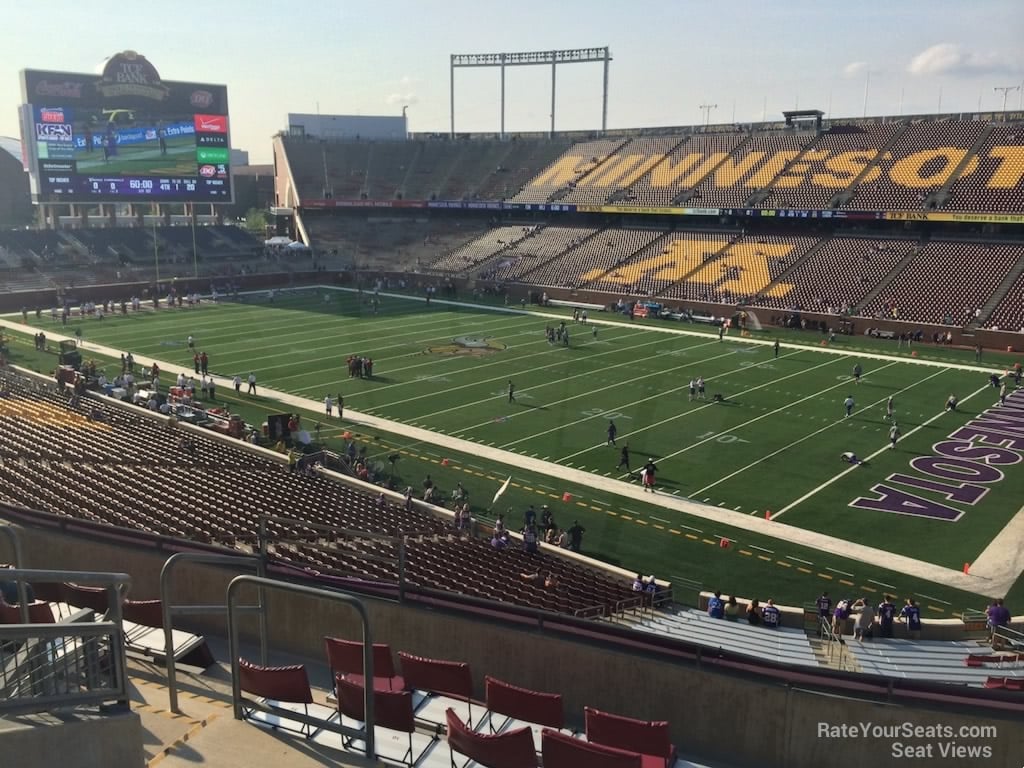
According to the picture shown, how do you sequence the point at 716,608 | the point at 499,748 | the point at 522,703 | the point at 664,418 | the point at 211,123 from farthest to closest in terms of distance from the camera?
1. the point at 211,123
2. the point at 664,418
3. the point at 716,608
4. the point at 522,703
5. the point at 499,748

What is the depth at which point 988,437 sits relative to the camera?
26.5m

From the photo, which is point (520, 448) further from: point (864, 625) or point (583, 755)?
point (583, 755)

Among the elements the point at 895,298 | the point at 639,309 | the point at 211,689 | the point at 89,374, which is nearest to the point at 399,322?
the point at 639,309

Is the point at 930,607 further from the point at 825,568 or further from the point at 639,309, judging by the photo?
the point at 639,309

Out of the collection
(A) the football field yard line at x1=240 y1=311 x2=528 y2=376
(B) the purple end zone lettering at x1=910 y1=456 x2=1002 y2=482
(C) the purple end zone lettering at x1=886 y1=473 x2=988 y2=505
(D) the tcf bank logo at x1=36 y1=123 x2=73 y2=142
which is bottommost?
(C) the purple end zone lettering at x1=886 y1=473 x2=988 y2=505

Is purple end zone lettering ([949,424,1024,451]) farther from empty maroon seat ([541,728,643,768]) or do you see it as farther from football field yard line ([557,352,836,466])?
empty maroon seat ([541,728,643,768])

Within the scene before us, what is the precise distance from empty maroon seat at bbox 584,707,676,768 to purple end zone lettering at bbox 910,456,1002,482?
1937 centimetres

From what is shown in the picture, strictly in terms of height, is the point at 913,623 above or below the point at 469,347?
below

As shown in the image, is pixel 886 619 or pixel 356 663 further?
pixel 886 619

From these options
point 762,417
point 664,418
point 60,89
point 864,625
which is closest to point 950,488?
point 762,417

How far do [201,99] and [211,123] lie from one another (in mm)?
1682

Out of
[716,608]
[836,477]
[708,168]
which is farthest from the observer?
[708,168]

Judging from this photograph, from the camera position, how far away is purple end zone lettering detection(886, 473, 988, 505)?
21.5m

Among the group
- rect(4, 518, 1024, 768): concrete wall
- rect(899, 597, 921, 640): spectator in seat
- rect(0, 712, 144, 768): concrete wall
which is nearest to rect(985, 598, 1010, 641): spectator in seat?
rect(899, 597, 921, 640): spectator in seat
